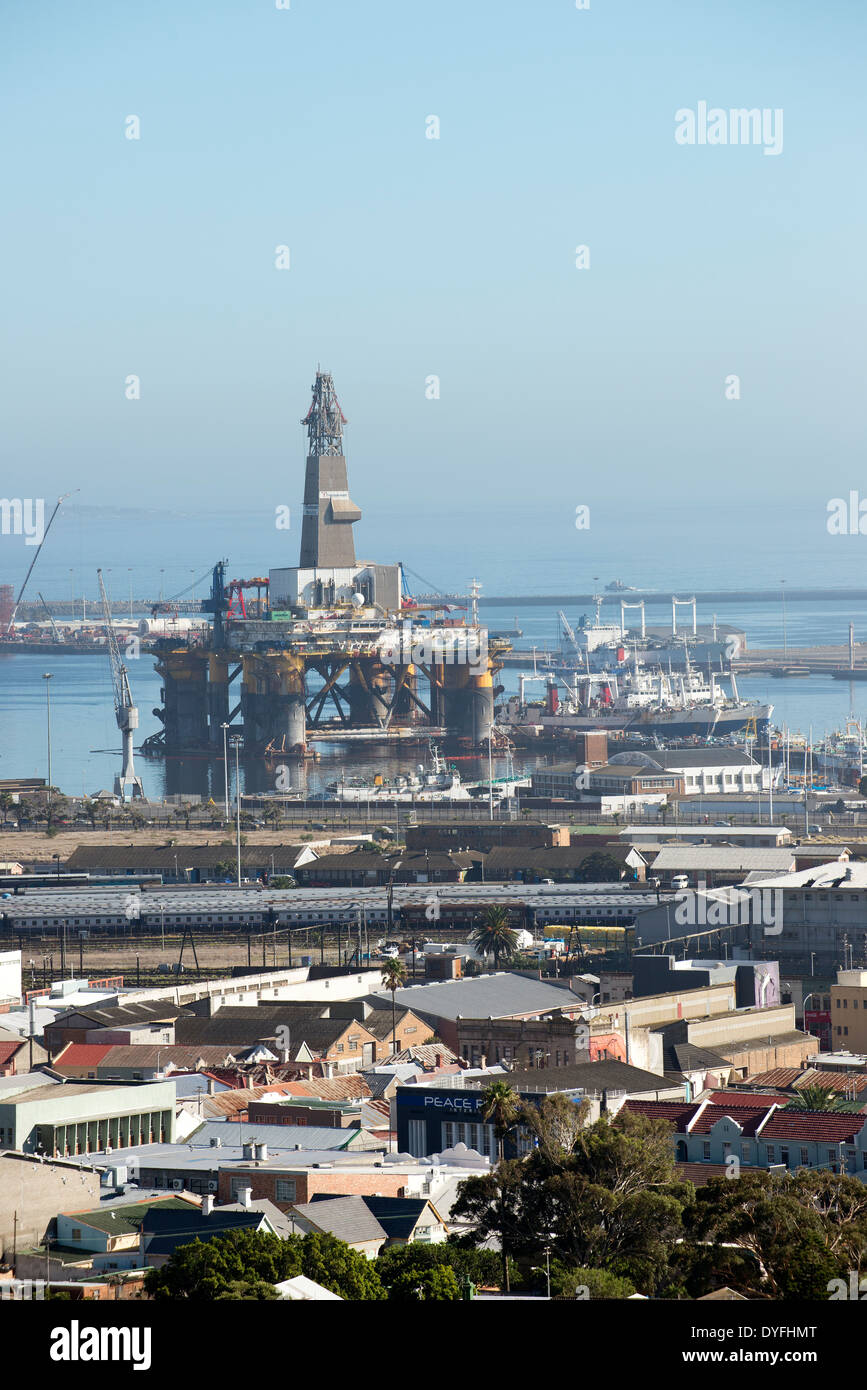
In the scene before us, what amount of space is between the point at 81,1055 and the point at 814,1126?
34.9 feet

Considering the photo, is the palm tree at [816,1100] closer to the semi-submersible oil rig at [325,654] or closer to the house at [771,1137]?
the house at [771,1137]

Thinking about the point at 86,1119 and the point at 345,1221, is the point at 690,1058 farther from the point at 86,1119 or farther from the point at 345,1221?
the point at 345,1221

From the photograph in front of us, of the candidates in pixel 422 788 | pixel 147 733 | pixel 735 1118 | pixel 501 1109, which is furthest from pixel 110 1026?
pixel 147 733

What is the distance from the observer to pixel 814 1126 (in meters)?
25.3

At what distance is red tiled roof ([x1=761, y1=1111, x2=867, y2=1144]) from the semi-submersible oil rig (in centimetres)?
7660

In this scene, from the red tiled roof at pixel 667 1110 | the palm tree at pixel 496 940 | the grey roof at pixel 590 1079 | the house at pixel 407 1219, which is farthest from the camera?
the palm tree at pixel 496 940

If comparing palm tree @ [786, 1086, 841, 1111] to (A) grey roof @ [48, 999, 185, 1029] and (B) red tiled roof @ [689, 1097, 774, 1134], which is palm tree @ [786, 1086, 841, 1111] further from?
(A) grey roof @ [48, 999, 185, 1029]

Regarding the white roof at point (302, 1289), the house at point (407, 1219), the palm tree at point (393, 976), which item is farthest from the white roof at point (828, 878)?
the white roof at point (302, 1289)

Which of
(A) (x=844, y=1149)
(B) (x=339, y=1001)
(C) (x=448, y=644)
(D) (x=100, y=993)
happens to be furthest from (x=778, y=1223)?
(C) (x=448, y=644)

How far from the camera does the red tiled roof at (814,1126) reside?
2486 cm

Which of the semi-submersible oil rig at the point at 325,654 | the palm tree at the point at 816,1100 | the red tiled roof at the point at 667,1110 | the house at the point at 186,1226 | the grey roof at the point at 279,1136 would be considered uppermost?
the semi-submersible oil rig at the point at 325,654

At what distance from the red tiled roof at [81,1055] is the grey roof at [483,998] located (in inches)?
193

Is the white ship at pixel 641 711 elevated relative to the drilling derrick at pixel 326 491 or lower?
lower
